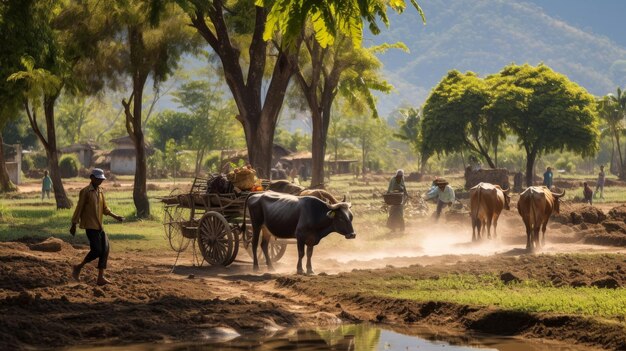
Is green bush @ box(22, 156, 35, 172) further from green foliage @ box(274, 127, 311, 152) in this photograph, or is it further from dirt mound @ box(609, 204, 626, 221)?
dirt mound @ box(609, 204, 626, 221)

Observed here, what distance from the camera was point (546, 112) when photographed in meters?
59.9

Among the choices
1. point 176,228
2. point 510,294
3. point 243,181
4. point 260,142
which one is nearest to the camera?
point 510,294

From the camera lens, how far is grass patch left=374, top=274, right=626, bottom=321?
44.3 feet

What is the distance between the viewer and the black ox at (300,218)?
19188mm

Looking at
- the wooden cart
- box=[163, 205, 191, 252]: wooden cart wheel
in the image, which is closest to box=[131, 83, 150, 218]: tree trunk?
box=[163, 205, 191, 252]: wooden cart wheel

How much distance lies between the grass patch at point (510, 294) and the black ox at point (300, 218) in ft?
6.30

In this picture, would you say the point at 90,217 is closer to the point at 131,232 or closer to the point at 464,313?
the point at 464,313

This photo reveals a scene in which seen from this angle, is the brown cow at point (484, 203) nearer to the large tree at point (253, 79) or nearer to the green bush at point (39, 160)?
the large tree at point (253, 79)

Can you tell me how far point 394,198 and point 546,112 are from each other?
3311 centimetres

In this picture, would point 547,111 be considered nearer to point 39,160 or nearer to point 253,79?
point 253,79

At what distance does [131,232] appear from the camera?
31266 mm

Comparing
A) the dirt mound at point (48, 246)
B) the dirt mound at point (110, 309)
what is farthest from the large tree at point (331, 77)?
the dirt mound at point (110, 309)

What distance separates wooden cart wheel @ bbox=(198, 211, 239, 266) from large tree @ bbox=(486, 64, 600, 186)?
4240 cm

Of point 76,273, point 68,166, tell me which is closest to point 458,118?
point 68,166
